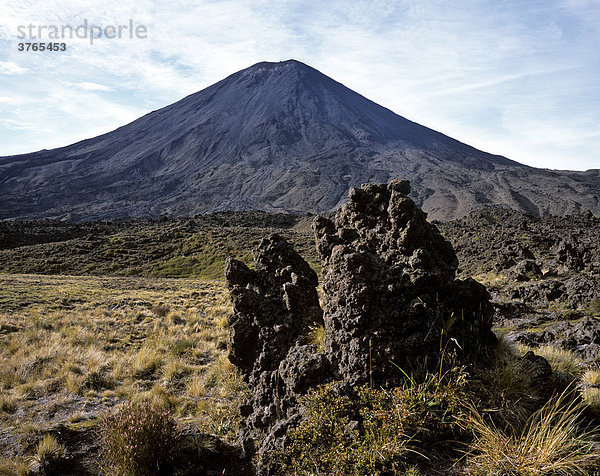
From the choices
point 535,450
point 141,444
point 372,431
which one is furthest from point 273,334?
point 535,450

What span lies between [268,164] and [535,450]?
125 meters

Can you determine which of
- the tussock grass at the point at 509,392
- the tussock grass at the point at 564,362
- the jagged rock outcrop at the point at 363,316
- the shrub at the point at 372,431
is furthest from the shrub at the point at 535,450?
the tussock grass at the point at 564,362

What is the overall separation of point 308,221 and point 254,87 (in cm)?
12847

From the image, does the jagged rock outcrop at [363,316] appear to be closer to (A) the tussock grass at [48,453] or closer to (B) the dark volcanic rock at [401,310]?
(B) the dark volcanic rock at [401,310]

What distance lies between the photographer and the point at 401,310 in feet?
11.4

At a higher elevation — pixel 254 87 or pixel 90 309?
pixel 254 87


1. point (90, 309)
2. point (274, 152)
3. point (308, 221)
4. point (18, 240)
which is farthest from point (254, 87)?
Answer: point (90, 309)

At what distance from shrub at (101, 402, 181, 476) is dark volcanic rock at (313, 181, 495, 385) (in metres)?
1.75

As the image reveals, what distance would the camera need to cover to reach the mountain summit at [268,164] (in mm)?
95625

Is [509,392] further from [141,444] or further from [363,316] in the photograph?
[141,444]

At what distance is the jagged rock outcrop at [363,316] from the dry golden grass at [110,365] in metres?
0.93

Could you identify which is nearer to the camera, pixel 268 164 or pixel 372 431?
pixel 372 431

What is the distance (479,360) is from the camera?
337 cm

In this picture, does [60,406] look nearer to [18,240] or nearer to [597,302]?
[597,302]
